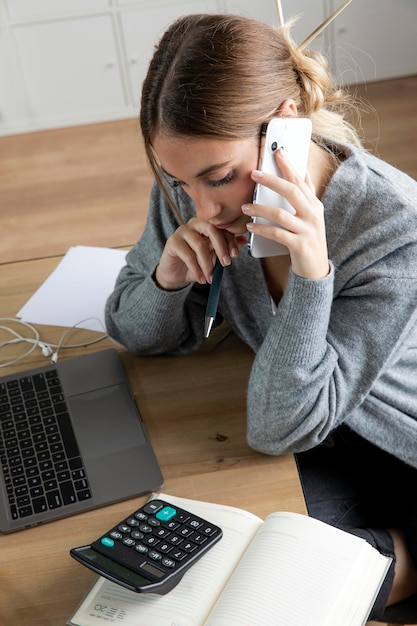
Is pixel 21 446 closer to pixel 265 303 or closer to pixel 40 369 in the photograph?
pixel 40 369

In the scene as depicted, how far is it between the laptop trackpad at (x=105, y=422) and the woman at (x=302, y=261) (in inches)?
4.1

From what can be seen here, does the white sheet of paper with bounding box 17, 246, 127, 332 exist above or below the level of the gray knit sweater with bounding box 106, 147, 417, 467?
below

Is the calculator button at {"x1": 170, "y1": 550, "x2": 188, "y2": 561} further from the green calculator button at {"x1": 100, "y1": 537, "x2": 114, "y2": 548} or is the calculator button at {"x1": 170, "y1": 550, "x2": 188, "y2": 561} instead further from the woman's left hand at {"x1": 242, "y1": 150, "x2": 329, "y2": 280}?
the woman's left hand at {"x1": 242, "y1": 150, "x2": 329, "y2": 280}

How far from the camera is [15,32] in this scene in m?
3.51

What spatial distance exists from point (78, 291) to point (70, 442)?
0.40 m

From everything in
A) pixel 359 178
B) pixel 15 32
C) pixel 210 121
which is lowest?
pixel 15 32

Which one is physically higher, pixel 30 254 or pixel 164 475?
pixel 164 475

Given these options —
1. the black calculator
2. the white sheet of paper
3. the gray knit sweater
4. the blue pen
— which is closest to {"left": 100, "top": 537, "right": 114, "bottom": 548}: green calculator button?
the black calculator

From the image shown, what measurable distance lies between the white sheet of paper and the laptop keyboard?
0.51 feet

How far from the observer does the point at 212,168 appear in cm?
103

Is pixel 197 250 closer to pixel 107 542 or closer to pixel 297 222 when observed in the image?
pixel 297 222

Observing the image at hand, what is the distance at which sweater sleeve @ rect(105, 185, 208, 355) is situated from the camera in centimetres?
124

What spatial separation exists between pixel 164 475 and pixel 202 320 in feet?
1.05

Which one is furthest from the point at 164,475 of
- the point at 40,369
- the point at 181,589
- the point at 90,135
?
the point at 90,135
